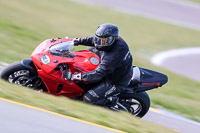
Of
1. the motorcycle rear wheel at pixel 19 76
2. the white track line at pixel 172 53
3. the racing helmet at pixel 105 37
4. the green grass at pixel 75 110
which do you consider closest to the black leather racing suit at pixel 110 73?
the racing helmet at pixel 105 37

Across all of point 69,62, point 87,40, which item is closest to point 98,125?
point 69,62

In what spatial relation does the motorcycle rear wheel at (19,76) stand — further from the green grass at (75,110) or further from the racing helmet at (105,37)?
the racing helmet at (105,37)

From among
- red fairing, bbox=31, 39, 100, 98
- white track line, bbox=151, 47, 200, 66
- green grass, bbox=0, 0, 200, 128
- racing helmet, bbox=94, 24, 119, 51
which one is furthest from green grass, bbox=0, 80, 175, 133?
white track line, bbox=151, 47, 200, 66

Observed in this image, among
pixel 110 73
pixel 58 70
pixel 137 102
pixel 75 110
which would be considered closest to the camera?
pixel 75 110

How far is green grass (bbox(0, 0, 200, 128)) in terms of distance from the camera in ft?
29.3

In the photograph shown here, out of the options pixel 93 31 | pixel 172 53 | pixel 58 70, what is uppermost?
pixel 172 53

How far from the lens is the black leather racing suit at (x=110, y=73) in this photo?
5793mm

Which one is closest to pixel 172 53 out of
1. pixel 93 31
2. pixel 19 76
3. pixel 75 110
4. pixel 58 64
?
pixel 93 31

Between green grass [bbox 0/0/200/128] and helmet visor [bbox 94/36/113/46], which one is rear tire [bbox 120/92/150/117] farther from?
green grass [bbox 0/0/200/128]

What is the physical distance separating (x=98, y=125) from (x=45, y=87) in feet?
5.50

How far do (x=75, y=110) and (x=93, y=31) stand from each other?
13003 mm

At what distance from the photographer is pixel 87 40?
6.34 m

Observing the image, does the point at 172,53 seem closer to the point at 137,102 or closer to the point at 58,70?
the point at 137,102

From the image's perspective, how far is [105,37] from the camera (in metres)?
5.65
